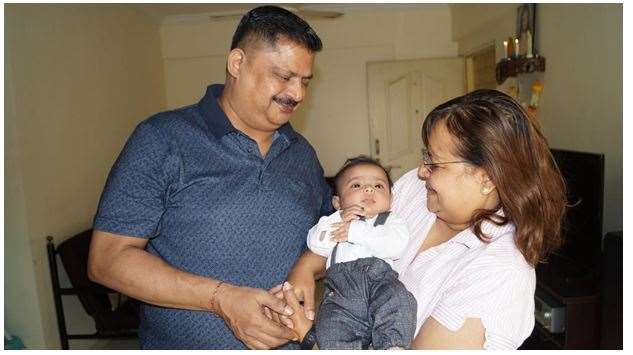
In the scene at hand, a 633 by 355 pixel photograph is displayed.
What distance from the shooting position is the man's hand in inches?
44.4

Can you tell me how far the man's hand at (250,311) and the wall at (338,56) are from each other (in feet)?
15.0

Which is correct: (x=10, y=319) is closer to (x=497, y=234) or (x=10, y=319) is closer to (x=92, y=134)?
(x=92, y=134)

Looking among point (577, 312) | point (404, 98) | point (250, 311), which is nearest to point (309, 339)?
point (250, 311)

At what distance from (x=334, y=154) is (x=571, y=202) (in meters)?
3.61

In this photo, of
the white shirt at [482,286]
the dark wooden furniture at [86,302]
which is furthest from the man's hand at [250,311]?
the dark wooden furniture at [86,302]

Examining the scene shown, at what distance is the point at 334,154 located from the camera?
5754 mm

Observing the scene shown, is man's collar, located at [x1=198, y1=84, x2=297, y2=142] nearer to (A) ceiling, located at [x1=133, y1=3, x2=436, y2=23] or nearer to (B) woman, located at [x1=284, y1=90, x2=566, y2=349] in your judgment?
(B) woman, located at [x1=284, y1=90, x2=566, y2=349]

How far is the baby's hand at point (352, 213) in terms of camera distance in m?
1.31

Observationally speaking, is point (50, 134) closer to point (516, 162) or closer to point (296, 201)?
point (296, 201)

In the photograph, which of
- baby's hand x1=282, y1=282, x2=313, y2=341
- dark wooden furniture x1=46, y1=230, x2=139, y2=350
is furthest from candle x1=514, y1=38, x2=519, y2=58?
dark wooden furniture x1=46, y1=230, x2=139, y2=350

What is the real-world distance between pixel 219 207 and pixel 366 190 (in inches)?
17.7

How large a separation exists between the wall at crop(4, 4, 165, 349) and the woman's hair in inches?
106

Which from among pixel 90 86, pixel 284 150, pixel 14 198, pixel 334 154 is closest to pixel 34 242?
pixel 14 198

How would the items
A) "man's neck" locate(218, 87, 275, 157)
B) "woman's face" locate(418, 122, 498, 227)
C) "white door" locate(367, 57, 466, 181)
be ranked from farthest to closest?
"white door" locate(367, 57, 466, 181), "man's neck" locate(218, 87, 275, 157), "woman's face" locate(418, 122, 498, 227)
